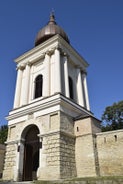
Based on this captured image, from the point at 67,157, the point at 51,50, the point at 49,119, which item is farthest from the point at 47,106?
the point at 51,50

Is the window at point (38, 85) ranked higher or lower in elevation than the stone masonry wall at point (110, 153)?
higher

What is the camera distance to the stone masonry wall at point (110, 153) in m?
13.9

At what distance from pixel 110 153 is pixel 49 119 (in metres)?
5.88

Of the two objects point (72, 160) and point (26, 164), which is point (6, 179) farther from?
point (72, 160)

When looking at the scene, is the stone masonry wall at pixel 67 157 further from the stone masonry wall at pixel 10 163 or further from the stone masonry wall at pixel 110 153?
the stone masonry wall at pixel 10 163

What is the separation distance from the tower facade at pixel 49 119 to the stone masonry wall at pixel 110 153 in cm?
84

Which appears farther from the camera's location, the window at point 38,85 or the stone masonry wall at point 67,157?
the window at point 38,85

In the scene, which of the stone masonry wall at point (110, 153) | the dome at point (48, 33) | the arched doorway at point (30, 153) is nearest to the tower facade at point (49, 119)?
the arched doorway at point (30, 153)

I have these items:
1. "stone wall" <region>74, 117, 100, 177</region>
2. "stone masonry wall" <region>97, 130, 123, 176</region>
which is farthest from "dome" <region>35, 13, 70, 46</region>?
"stone masonry wall" <region>97, 130, 123, 176</region>

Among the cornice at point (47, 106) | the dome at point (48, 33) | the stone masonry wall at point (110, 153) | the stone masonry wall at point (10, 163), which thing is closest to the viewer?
the stone masonry wall at point (110, 153)

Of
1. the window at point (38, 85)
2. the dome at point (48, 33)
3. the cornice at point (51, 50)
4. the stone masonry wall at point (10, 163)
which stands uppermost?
the dome at point (48, 33)

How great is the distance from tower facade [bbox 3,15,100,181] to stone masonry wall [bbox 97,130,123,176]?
0.84m

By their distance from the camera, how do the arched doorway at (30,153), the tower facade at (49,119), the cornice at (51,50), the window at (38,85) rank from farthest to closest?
the cornice at (51,50) < the window at (38,85) < the arched doorway at (30,153) < the tower facade at (49,119)

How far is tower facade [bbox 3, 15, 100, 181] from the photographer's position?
47.4ft
